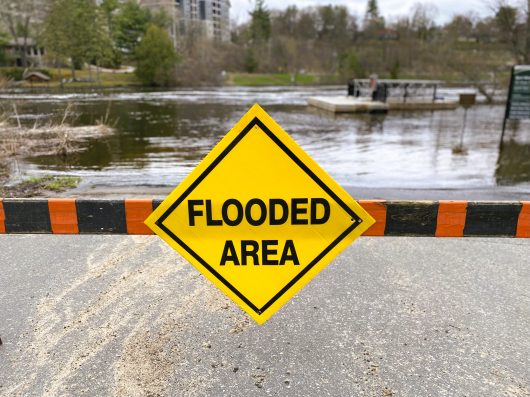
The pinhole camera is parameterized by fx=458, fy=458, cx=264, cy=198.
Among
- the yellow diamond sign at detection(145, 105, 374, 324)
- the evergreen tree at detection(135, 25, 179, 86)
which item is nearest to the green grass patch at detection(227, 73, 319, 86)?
the evergreen tree at detection(135, 25, 179, 86)

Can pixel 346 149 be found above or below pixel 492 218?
below

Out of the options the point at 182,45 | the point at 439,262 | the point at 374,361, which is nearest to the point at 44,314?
the point at 374,361

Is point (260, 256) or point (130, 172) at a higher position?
point (260, 256)

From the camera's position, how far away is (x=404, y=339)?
3234mm

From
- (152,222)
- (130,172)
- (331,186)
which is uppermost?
(331,186)

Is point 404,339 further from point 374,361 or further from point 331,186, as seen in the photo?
point 331,186

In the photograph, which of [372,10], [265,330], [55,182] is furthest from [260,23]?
[265,330]

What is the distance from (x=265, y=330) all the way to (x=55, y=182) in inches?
272

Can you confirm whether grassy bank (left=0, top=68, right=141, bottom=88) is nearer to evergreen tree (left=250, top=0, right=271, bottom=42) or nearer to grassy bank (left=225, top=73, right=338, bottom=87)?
grassy bank (left=225, top=73, right=338, bottom=87)

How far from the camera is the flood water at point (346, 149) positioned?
33.2 feet

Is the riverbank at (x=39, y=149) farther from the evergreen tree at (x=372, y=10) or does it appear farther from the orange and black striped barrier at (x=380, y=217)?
the evergreen tree at (x=372, y=10)

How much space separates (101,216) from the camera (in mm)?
3012

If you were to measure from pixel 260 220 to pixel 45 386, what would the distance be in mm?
1630

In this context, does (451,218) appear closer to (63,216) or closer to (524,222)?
(524,222)
